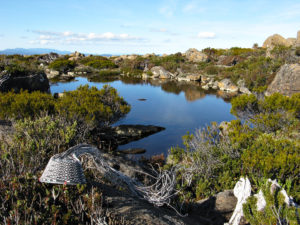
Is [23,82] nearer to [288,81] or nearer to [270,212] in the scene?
[270,212]

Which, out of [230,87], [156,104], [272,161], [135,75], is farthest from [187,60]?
[272,161]

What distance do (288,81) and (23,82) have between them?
877 inches

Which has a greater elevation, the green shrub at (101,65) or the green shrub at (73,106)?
the green shrub at (101,65)

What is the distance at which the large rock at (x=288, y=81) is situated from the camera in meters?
18.4

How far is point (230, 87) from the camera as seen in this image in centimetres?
3191

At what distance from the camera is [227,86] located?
32344 millimetres

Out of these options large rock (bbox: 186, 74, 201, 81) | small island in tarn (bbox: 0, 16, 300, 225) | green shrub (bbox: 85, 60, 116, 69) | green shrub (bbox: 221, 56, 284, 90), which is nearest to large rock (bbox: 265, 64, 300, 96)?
small island in tarn (bbox: 0, 16, 300, 225)

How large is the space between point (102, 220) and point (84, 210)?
289 mm

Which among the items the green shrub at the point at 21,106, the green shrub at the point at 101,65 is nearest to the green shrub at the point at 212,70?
the green shrub at the point at 101,65

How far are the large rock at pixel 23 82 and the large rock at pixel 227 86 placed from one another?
2414cm

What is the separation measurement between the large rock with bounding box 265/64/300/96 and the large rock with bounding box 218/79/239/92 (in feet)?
34.0

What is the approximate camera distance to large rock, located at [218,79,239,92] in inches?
1236

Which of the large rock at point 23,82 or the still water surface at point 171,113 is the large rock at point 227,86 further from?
the large rock at point 23,82

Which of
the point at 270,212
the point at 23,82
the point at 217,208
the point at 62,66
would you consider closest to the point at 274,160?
the point at 217,208
